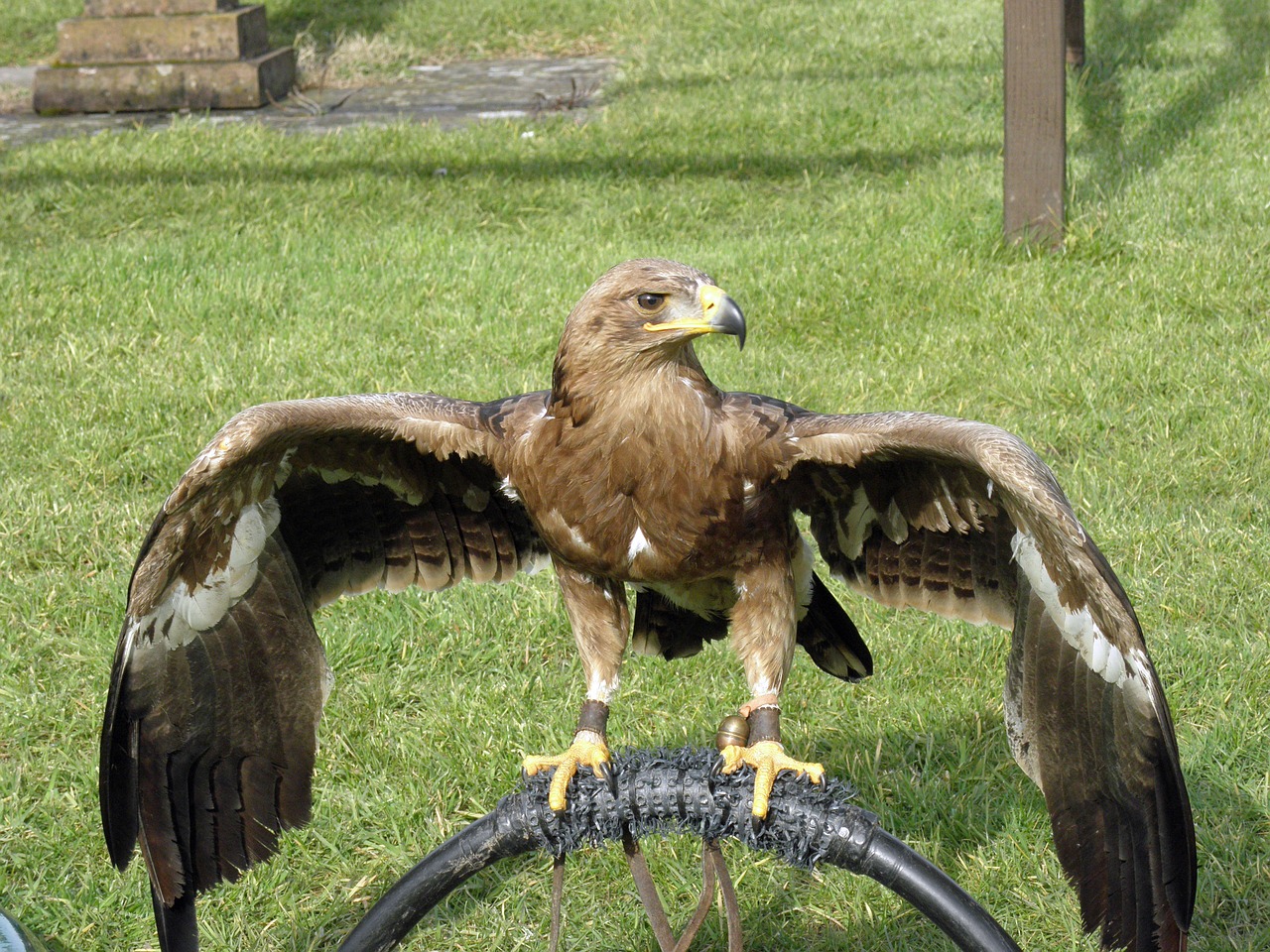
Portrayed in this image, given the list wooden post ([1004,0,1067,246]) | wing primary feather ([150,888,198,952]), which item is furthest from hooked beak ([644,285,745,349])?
wooden post ([1004,0,1067,246])

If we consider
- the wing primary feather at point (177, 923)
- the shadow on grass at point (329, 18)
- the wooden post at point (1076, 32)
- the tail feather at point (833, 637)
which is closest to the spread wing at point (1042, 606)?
the tail feather at point (833, 637)

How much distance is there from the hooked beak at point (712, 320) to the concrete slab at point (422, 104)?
6.83 metres

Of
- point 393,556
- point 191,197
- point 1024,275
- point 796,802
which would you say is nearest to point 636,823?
point 796,802

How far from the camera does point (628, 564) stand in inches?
98.9

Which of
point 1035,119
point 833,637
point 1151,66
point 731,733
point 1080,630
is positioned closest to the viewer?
point 1080,630

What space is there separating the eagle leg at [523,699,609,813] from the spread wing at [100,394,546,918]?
46cm

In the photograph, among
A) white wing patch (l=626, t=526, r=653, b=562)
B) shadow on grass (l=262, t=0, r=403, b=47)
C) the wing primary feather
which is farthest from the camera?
shadow on grass (l=262, t=0, r=403, b=47)

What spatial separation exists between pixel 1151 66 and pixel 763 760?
8.32 meters

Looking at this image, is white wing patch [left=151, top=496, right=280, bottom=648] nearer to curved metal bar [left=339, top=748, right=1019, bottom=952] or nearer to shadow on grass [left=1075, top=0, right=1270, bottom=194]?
curved metal bar [left=339, top=748, right=1019, bottom=952]

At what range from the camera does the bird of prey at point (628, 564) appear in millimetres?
2199

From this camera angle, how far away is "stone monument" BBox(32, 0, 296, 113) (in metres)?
9.06

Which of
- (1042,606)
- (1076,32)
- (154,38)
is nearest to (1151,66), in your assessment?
(1076,32)

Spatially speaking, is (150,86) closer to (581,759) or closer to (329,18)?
(329,18)

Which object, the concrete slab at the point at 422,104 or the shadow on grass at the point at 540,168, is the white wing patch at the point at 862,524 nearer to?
the shadow on grass at the point at 540,168
